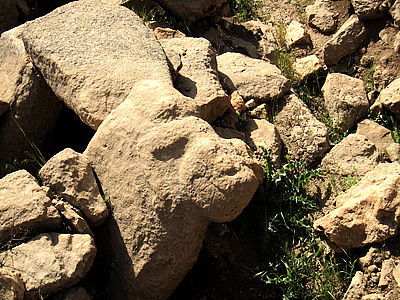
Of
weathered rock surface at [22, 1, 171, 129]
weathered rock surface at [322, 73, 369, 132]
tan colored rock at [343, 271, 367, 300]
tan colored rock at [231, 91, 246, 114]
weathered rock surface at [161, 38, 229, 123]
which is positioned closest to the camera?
tan colored rock at [343, 271, 367, 300]

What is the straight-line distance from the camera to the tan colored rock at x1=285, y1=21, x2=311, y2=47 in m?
5.72

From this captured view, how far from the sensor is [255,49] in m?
5.84

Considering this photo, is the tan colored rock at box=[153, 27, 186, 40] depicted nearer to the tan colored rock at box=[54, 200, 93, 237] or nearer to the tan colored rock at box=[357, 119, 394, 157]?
the tan colored rock at box=[357, 119, 394, 157]

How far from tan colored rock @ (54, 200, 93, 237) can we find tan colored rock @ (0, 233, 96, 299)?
9 centimetres

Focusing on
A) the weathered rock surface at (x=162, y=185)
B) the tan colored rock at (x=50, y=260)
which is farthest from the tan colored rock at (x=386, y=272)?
the tan colored rock at (x=50, y=260)

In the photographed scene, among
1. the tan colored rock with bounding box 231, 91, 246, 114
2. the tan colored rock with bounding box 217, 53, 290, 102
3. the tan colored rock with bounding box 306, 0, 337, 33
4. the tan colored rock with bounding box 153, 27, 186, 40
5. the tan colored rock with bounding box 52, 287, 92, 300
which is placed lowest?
the tan colored rock with bounding box 52, 287, 92, 300

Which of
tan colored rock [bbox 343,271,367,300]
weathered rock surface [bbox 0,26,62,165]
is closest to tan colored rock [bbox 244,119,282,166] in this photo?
tan colored rock [bbox 343,271,367,300]

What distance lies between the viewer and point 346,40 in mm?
5480

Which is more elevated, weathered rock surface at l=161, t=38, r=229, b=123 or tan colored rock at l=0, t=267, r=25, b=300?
weathered rock surface at l=161, t=38, r=229, b=123

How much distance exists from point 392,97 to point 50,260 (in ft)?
9.96

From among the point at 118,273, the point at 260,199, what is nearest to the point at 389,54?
the point at 260,199

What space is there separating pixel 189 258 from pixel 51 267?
2.76ft

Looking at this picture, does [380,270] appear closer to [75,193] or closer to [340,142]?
[340,142]

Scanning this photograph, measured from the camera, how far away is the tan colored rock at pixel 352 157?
15.0ft
